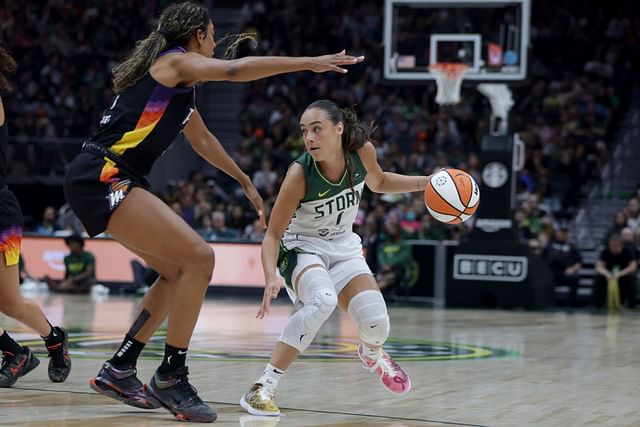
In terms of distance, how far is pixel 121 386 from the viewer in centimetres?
591

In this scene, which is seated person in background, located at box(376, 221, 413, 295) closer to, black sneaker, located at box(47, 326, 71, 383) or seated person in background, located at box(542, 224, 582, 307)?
seated person in background, located at box(542, 224, 582, 307)

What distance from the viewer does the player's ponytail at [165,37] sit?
563 centimetres

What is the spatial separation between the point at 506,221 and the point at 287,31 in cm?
1123

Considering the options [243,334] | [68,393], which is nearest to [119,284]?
[243,334]

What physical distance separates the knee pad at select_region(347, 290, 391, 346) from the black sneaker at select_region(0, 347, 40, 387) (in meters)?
2.09

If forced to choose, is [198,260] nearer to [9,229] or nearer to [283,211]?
[283,211]

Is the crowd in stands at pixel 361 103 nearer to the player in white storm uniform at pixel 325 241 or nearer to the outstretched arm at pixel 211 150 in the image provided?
the player in white storm uniform at pixel 325 241

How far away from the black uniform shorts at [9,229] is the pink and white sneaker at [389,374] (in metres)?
2.15

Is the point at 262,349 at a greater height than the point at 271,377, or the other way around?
the point at 271,377

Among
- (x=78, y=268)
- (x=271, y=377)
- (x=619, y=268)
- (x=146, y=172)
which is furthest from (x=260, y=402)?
(x=78, y=268)

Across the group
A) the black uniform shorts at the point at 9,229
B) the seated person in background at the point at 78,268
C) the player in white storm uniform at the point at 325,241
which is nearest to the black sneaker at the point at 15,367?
the black uniform shorts at the point at 9,229

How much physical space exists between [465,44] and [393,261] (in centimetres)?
346

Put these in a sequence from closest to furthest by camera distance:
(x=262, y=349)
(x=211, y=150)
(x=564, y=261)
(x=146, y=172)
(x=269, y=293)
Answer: (x=269, y=293) → (x=146, y=172) → (x=211, y=150) → (x=262, y=349) → (x=564, y=261)

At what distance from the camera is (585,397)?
672cm
